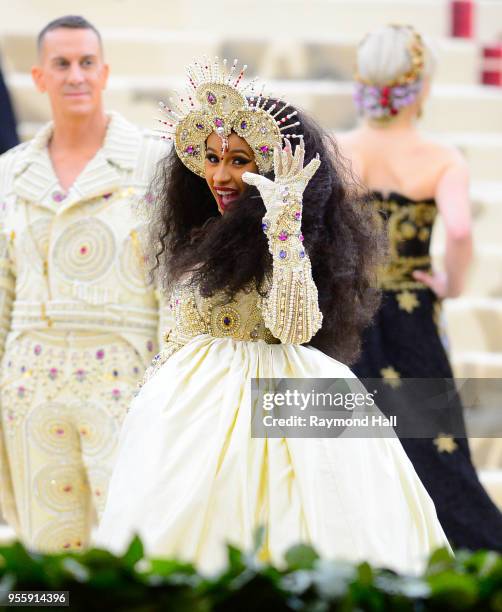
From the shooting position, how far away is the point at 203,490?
10.0ft

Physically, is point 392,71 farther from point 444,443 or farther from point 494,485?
point 494,485

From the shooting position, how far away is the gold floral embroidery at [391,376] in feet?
17.5

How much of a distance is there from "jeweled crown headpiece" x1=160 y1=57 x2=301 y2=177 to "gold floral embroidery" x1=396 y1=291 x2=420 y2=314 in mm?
1886

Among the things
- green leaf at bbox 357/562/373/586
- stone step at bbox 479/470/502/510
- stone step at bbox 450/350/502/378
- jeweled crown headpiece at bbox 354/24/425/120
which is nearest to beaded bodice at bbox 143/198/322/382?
green leaf at bbox 357/562/373/586

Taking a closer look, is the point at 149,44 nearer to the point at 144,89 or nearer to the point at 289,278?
the point at 144,89

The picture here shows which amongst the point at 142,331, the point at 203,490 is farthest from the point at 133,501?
the point at 142,331

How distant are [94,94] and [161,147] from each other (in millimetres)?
295

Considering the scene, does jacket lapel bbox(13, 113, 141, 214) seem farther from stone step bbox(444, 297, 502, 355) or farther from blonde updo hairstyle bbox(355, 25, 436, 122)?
stone step bbox(444, 297, 502, 355)

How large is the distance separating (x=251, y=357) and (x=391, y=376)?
81.7 inches

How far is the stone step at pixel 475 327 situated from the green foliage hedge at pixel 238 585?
5.27m

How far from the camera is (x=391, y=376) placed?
210 inches

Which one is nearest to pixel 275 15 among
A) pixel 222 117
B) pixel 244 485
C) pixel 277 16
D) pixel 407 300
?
pixel 277 16

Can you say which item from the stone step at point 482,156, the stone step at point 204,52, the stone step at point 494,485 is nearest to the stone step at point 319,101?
the stone step at point 204,52

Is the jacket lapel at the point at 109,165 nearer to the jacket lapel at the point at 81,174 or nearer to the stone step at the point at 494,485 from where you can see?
the jacket lapel at the point at 81,174
